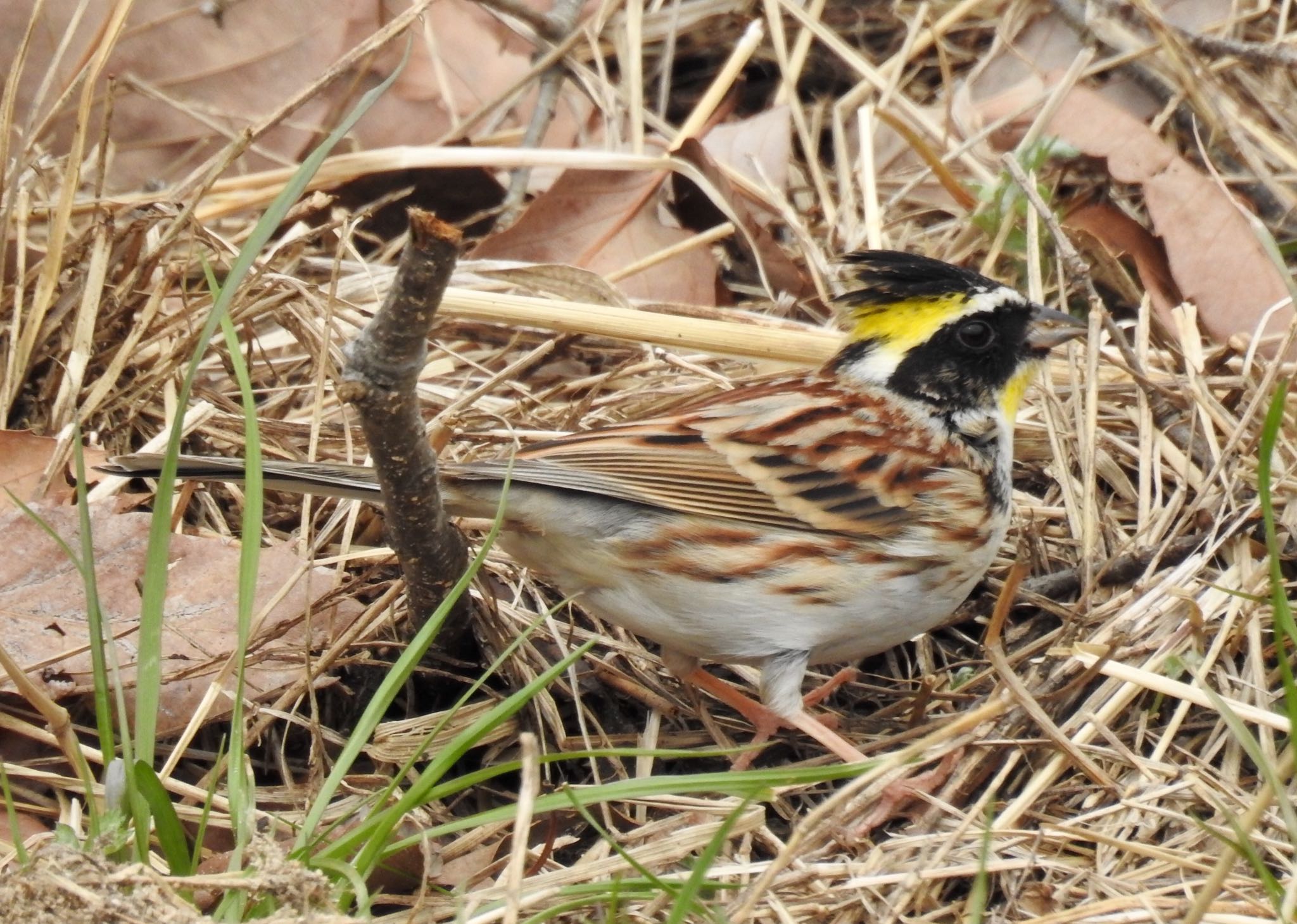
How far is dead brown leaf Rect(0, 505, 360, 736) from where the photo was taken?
316cm

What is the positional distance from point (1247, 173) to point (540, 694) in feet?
9.30

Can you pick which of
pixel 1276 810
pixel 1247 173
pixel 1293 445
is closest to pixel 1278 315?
pixel 1293 445

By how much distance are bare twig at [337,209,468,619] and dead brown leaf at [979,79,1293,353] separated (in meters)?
2.24

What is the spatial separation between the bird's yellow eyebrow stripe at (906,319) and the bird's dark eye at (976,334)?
4cm

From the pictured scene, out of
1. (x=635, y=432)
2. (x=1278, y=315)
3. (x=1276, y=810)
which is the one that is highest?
(x=1278, y=315)

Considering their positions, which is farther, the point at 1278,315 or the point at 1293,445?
the point at 1278,315

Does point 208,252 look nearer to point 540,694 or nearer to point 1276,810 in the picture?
point 540,694

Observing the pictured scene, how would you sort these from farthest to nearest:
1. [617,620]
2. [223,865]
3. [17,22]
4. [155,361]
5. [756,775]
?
[17,22]
[155,361]
[617,620]
[223,865]
[756,775]

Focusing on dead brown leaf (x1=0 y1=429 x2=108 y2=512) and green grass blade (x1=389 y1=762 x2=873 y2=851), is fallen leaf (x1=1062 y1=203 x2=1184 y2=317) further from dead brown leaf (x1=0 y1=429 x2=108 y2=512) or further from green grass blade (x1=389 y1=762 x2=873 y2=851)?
dead brown leaf (x1=0 y1=429 x2=108 y2=512)

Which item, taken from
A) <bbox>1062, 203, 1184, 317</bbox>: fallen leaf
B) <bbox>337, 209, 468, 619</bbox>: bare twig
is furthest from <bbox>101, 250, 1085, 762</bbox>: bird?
<bbox>1062, 203, 1184, 317</bbox>: fallen leaf

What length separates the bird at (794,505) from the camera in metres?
3.22

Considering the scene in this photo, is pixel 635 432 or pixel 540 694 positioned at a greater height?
pixel 635 432

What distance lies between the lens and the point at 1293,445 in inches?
146

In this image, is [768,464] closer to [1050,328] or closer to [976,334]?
[976,334]
